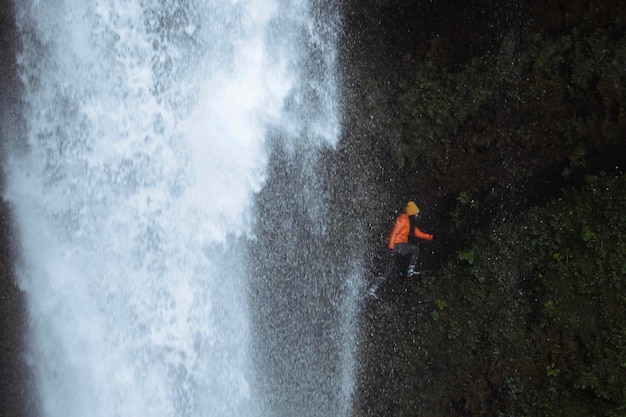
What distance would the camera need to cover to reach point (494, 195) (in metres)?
8.59

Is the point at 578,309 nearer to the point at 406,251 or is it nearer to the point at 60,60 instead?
the point at 406,251

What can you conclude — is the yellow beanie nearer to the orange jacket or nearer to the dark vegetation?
the orange jacket

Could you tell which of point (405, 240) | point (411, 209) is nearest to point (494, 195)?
point (411, 209)

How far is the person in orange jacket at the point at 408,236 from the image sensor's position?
849cm

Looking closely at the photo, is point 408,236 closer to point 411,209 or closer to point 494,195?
point 411,209

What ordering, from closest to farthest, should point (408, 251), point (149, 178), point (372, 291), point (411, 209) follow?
1. point (149, 178)
2. point (411, 209)
3. point (408, 251)
4. point (372, 291)

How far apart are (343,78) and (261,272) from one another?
2286 mm

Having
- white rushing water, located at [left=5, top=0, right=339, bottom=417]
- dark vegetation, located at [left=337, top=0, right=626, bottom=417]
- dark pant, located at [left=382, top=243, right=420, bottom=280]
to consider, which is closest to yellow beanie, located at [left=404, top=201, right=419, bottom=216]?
dark vegetation, located at [left=337, top=0, right=626, bottom=417]

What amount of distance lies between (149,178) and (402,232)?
2.75 meters

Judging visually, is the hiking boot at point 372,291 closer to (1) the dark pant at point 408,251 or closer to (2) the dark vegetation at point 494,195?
(2) the dark vegetation at point 494,195

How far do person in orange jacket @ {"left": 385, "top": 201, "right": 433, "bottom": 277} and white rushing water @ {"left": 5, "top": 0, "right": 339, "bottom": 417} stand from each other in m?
1.20

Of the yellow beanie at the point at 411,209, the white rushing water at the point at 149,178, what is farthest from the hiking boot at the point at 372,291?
the white rushing water at the point at 149,178

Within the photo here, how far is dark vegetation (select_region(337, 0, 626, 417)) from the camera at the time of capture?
27.3 feet

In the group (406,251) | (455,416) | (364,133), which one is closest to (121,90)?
(364,133)
